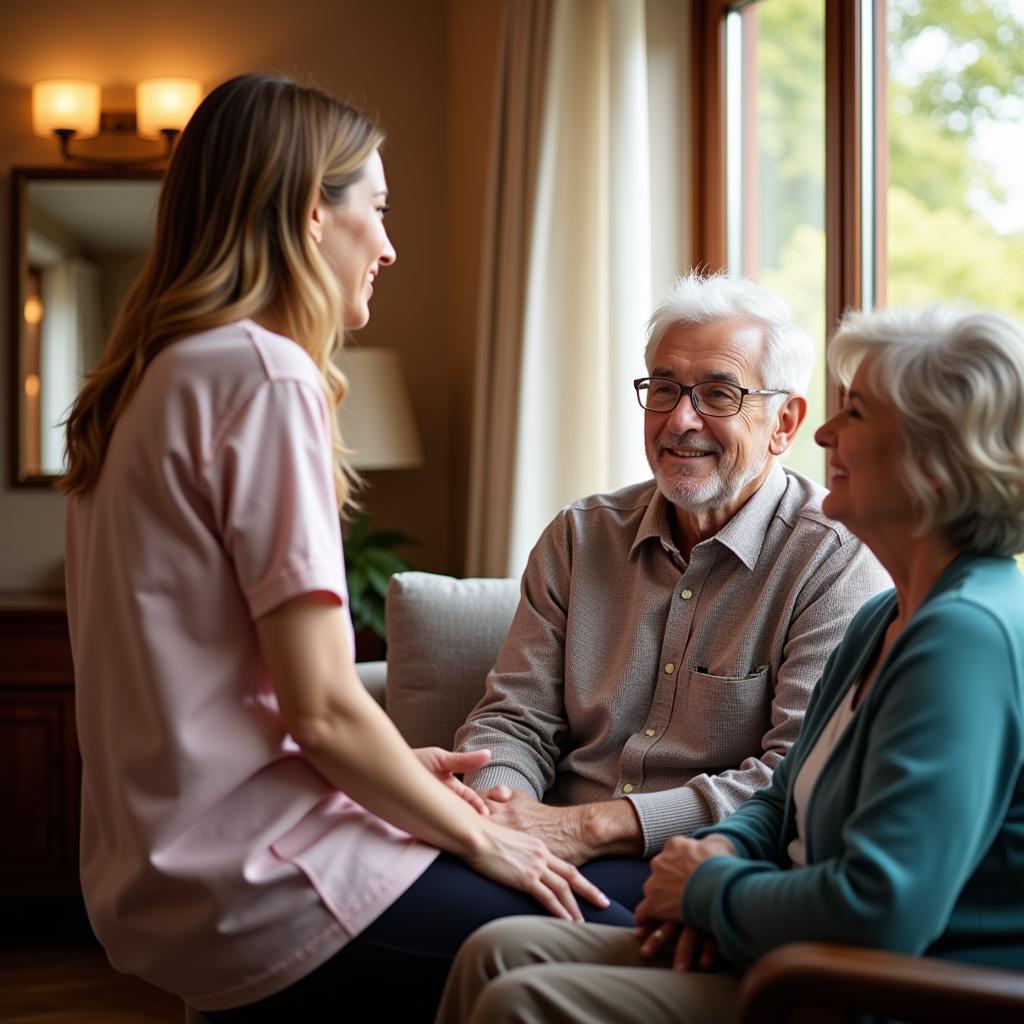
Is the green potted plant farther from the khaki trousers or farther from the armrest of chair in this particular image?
the khaki trousers

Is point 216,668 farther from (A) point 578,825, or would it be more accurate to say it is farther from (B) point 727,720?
(B) point 727,720

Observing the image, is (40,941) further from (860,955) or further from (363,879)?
(860,955)

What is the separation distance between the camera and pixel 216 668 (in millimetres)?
1386

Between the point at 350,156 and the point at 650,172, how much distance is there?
194 cm

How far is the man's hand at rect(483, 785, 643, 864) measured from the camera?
6.31 ft

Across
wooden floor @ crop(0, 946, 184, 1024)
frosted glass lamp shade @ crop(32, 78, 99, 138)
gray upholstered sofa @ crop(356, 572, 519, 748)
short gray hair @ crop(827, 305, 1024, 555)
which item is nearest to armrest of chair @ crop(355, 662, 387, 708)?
gray upholstered sofa @ crop(356, 572, 519, 748)

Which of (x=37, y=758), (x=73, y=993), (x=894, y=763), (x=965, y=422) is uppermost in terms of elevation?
(x=965, y=422)

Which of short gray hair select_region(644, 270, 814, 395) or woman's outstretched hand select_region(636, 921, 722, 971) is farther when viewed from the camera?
short gray hair select_region(644, 270, 814, 395)

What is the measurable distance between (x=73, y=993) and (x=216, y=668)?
222 centimetres

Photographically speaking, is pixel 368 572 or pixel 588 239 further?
pixel 368 572

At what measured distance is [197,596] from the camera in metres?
1.38

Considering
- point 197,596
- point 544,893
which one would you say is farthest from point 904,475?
point 197,596

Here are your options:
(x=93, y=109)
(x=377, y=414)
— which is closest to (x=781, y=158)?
(x=377, y=414)

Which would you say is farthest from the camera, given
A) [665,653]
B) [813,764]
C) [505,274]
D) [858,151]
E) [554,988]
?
[505,274]
